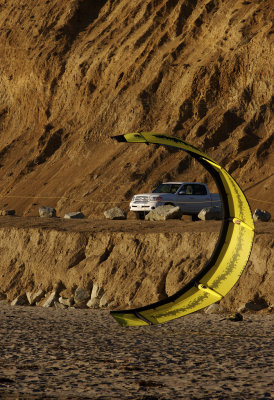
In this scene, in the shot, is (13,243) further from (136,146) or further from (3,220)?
(136,146)

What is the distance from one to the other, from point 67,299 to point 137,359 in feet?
39.3

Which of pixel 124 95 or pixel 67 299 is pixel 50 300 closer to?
pixel 67 299

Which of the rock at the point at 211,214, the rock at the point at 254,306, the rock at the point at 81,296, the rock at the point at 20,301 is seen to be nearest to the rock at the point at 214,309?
the rock at the point at 254,306

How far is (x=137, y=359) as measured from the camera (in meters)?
14.2

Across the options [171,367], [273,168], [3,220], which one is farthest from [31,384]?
[273,168]

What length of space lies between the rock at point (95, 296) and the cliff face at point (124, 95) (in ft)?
52.4

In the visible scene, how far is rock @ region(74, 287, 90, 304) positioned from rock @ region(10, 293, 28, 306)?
2511 millimetres

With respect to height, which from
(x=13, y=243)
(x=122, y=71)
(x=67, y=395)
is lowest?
(x=67, y=395)

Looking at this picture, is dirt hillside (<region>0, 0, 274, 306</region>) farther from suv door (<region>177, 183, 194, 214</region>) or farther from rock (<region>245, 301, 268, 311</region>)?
rock (<region>245, 301, 268, 311</region>)

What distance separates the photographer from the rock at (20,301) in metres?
27.2

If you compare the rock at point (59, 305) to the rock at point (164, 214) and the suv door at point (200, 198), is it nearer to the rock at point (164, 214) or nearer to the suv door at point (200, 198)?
the rock at point (164, 214)

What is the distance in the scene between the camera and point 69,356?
14547mm

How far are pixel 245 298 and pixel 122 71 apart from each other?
32.0m

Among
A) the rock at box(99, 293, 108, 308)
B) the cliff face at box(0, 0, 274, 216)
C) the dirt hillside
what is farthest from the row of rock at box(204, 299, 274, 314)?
the cliff face at box(0, 0, 274, 216)
